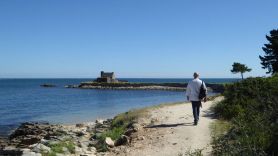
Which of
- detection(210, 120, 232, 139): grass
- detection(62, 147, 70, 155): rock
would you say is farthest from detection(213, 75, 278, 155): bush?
detection(62, 147, 70, 155): rock

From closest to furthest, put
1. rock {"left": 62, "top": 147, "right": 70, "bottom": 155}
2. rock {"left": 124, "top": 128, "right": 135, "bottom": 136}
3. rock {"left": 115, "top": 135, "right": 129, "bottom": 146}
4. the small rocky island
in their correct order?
rock {"left": 62, "top": 147, "right": 70, "bottom": 155} → rock {"left": 115, "top": 135, "right": 129, "bottom": 146} → rock {"left": 124, "top": 128, "right": 135, "bottom": 136} → the small rocky island

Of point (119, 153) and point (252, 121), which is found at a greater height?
point (252, 121)

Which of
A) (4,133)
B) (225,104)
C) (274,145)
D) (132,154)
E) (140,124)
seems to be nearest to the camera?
(274,145)

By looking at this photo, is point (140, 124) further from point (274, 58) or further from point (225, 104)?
point (274, 58)

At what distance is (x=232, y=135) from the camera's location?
11.6 metres

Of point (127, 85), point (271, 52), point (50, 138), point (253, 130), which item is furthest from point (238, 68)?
point (253, 130)

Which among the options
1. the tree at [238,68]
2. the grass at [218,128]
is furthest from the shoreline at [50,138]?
the tree at [238,68]

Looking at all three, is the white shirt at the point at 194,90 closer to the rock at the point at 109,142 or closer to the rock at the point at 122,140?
the rock at the point at 122,140

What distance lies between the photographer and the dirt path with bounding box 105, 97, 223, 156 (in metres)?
13.0

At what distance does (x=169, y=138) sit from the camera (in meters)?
14.4

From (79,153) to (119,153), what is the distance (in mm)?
1341

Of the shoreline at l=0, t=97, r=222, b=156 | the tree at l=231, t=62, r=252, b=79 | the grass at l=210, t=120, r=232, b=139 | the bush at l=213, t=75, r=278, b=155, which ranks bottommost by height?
the shoreline at l=0, t=97, r=222, b=156

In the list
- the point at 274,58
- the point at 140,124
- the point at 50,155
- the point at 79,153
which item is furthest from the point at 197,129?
the point at 274,58

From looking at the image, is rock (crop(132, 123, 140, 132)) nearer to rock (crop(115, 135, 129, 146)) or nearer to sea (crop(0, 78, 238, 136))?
rock (crop(115, 135, 129, 146))
